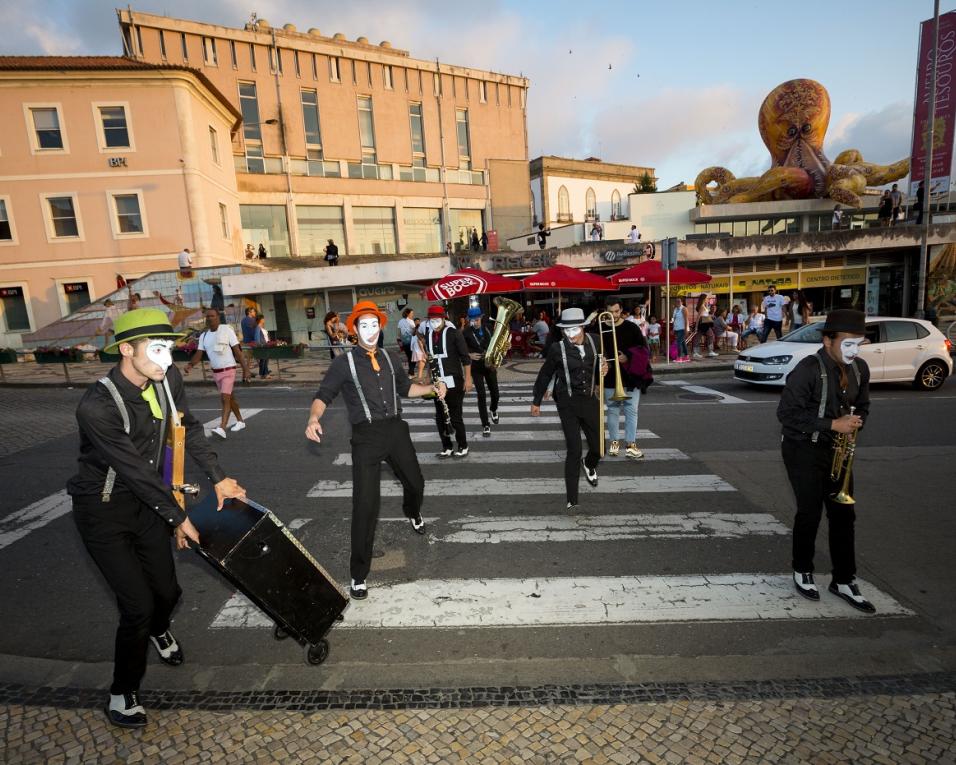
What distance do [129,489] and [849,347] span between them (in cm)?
442

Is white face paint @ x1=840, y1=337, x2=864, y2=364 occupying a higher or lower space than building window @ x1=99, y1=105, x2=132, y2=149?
lower

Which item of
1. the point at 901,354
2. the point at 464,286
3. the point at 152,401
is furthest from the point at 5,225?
the point at 901,354

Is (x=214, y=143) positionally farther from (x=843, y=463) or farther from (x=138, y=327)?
(x=843, y=463)

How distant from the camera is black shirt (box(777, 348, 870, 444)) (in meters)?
3.65

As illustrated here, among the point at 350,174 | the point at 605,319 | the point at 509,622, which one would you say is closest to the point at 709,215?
the point at 350,174

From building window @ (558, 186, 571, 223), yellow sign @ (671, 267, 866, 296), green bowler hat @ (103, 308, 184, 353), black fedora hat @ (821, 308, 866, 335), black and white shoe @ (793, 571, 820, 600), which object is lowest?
black and white shoe @ (793, 571, 820, 600)

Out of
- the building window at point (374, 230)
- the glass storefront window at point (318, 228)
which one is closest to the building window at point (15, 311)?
the glass storefront window at point (318, 228)

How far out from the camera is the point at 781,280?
23719 millimetres

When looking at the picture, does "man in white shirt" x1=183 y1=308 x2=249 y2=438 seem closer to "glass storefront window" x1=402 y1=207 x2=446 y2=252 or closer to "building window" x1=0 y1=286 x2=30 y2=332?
"building window" x1=0 y1=286 x2=30 y2=332

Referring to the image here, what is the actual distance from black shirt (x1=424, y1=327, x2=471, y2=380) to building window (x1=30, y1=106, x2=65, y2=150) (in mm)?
26321

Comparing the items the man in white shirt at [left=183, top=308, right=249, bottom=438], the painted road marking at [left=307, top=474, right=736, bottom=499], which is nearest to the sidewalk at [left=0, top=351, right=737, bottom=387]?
the man in white shirt at [left=183, top=308, right=249, bottom=438]

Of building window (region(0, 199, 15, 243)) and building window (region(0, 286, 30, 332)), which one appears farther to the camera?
building window (region(0, 286, 30, 332))

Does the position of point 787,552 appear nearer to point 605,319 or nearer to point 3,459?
point 605,319

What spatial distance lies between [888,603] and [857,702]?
1.26 metres
